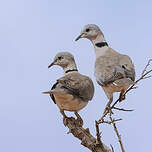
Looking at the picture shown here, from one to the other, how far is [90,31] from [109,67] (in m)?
0.78

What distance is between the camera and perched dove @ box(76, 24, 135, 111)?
4.30 m

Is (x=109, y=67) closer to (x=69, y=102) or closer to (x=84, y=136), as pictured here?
(x=69, y=102)

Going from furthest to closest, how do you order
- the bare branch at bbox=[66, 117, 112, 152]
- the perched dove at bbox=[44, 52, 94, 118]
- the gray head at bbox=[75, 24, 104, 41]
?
the gray head at bbox=[75, 24, 104, 41] < the perched dove at bbox=[44, 52, 94, 118] < the bare branch at bbox=[66, 117, 112, 152]

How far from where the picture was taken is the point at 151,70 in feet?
11.2

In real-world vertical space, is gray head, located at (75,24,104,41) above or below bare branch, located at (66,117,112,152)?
above

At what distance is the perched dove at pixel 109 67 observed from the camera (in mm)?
4305

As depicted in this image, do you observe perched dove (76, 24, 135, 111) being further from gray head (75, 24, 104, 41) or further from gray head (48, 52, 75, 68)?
gray head (48, 52, 75, 68)

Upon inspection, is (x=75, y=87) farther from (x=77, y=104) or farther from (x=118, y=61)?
(x=118, y=61)

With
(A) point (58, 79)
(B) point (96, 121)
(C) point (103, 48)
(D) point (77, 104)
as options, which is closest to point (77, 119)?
(D) point (77, 104)

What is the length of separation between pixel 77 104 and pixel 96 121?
129cm

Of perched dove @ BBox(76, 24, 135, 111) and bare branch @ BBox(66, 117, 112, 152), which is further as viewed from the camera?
perched dove @ BBox(76, 24, 135, 111)

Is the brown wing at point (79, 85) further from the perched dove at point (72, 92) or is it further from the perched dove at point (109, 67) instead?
the perched dove at point (109, 67)

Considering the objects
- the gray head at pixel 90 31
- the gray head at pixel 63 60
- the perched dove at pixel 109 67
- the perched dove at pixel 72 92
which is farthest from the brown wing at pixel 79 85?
the gray head at pixel 90 31

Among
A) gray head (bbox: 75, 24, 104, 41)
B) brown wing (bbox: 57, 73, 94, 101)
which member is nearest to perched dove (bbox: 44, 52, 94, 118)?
brown wing (bbox: 57, 73, 94, 101)
